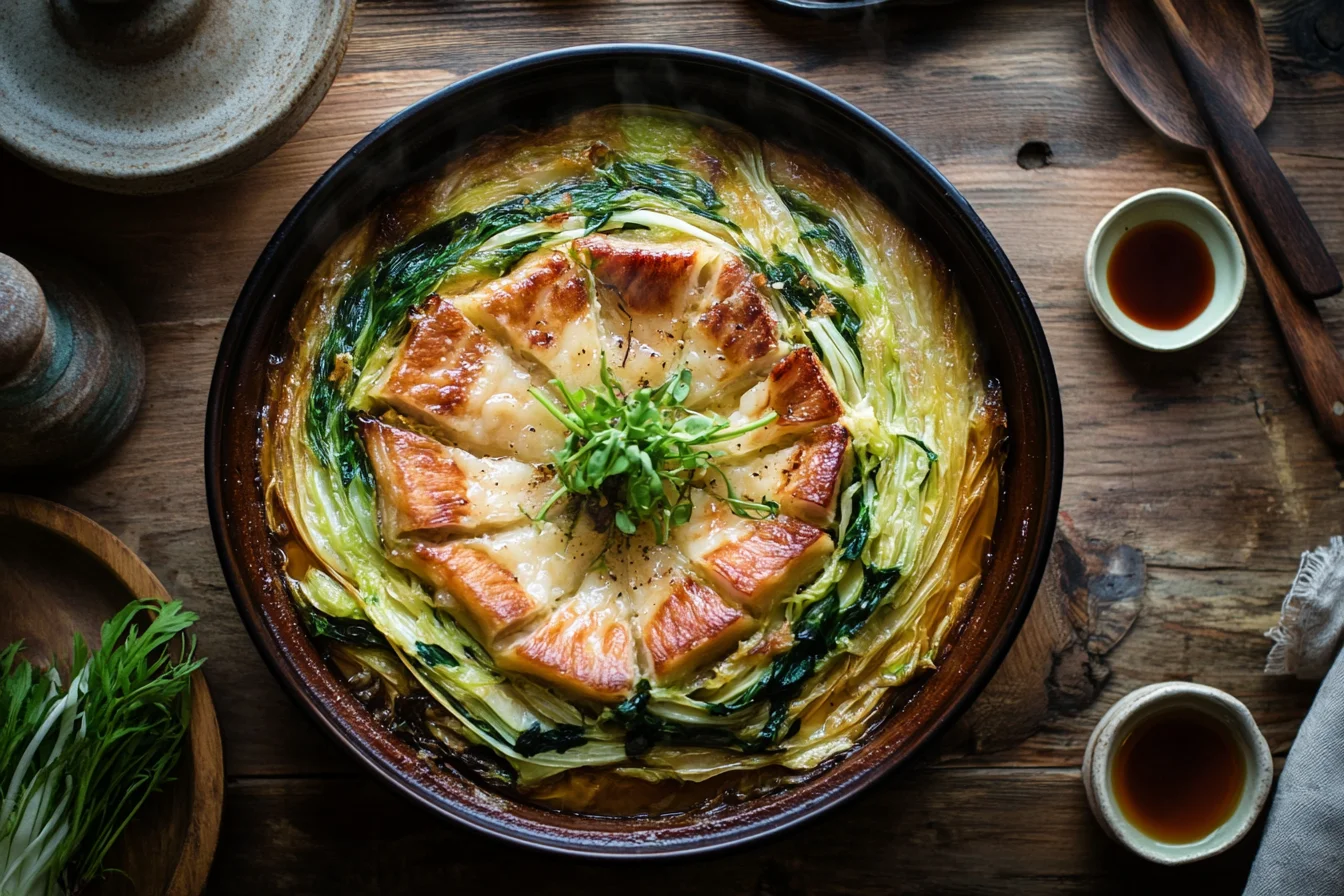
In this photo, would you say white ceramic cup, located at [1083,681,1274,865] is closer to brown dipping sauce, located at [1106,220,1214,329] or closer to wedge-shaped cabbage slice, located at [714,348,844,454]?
brown dipping sauce, located at [1106,220,1214,329]

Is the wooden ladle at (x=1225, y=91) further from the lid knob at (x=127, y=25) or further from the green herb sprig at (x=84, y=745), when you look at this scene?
the green herb sprig at (x=84, y=745)

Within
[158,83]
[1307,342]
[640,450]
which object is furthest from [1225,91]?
[158,83]

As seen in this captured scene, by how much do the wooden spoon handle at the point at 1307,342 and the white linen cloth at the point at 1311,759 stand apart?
51 centimetres

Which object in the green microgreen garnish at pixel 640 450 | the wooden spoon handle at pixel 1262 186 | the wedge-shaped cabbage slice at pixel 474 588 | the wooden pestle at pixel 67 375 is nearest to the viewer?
the green microgreen garnish at pixel 640 450

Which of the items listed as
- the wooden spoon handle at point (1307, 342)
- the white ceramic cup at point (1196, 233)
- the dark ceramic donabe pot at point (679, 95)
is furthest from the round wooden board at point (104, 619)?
the wooden spoon handle at point (1307, 342)

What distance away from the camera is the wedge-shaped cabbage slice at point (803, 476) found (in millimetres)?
3570

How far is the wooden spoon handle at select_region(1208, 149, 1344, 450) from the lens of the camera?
13.7 ft

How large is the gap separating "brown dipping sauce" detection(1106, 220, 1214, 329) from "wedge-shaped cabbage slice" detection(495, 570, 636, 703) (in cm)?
234

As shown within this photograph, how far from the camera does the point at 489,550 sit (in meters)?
3.62

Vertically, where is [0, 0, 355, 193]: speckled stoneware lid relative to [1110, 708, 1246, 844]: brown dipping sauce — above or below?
above

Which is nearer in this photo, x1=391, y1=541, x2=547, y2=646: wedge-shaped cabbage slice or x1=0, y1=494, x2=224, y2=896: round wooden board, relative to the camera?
x1=391, y1=541, x2=547, y2=646: wedge-shaped cabbage slice

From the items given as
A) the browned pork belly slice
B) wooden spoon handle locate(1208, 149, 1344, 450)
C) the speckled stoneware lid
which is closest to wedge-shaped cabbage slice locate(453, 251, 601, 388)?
the browned pork belly slice

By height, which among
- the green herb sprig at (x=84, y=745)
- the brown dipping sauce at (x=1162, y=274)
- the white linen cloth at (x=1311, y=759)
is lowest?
the white linen cloth at (x=1311, y=759)

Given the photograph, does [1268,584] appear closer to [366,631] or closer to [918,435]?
[918,435]
